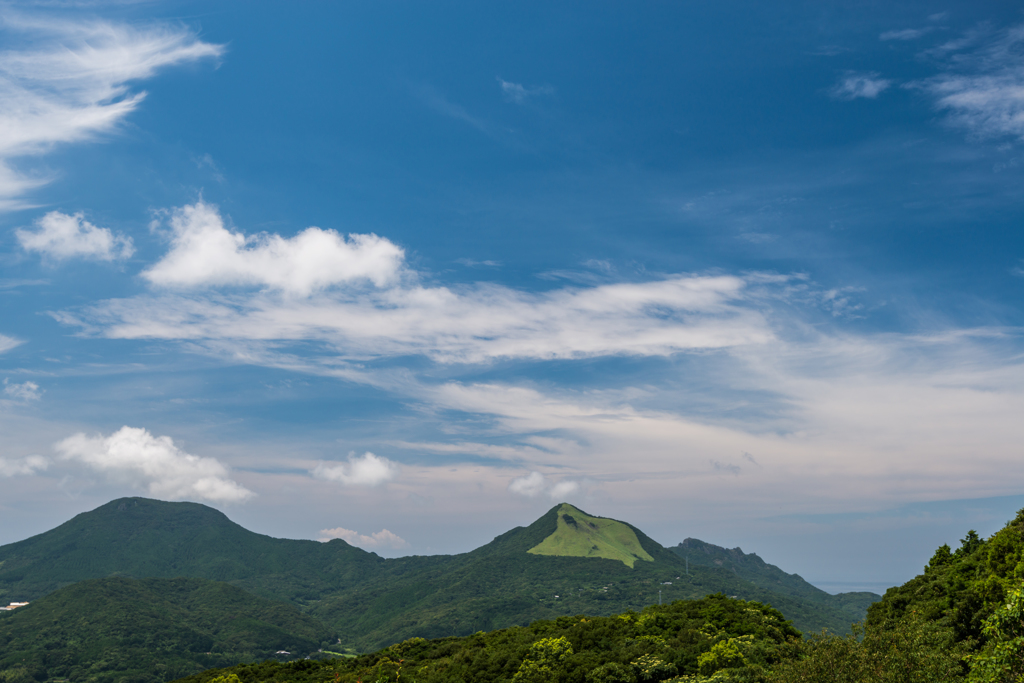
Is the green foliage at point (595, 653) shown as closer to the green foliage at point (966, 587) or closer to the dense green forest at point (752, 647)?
the dense green forest at point (752, 647)

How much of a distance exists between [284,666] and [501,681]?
3532cm

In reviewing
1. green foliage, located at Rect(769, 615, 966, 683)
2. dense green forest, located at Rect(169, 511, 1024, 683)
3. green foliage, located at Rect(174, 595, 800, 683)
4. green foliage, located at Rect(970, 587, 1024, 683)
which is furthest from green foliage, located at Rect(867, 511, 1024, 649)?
green foliage, located at Rect(970, 587, 1024, 683)

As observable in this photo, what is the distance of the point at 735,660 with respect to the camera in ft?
171

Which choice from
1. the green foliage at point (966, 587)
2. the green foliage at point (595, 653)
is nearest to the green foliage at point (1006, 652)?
the green foliage at point (966, 587)

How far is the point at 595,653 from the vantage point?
59.1 m

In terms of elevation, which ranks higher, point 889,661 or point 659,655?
point 889,661

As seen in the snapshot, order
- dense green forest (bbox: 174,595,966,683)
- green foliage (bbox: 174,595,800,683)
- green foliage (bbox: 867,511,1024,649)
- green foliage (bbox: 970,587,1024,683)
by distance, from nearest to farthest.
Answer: green foliage (bbox: 970,587,1024,683) < dense green forest (bbox: 174,595,966,683) < green foliage (bbox: 867,511,1024,649) < green foliage (bbox: 174,595,800,683)

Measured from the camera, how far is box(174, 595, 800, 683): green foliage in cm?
5338

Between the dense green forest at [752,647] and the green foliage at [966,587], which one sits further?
the green foliage at [966,587]

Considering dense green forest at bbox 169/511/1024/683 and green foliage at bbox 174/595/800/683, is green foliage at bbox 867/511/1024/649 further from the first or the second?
green foliage at bbox 174/595/800/683

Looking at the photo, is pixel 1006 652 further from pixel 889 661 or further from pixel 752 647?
pixel 752 647

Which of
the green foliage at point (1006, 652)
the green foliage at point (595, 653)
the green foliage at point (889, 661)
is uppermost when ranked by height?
the green foliage at point (1006, 652)

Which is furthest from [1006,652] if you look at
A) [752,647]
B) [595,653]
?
[595,653]

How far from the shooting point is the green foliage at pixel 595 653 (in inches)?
2101
